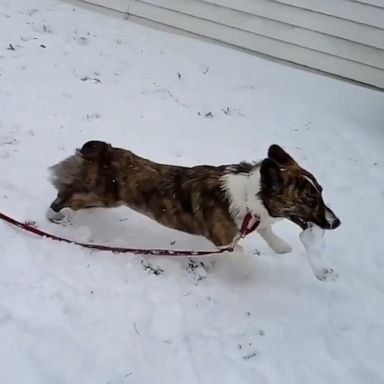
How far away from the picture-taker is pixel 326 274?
13.8 ft

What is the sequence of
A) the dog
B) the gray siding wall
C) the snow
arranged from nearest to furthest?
the snow
the dog
the gray siding wall

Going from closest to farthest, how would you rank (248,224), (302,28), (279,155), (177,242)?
1. (279,155)
2. (248,224)
3. (177,242)
4. (302,28)

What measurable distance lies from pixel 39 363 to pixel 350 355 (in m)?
1.82

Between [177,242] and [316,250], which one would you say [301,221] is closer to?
[316,250]

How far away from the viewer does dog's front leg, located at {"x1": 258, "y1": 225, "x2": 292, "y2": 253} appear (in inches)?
167

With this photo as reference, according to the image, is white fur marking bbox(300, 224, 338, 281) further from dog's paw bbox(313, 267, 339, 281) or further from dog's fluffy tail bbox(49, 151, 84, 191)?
dog's fluffy tail bbox(49, 151, 84, 191)

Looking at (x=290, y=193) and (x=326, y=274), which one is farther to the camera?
(x=326, y=274)

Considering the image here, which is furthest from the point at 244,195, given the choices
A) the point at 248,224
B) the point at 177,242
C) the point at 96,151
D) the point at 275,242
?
the point at 96,151

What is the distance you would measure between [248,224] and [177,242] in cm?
71

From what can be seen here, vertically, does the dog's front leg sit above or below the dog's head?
below

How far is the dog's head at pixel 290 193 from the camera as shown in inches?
142

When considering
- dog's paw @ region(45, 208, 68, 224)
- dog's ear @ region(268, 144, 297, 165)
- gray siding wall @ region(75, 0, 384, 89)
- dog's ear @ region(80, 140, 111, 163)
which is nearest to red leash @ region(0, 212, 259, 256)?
dog's paw @ region(45, 208, 68, 224)

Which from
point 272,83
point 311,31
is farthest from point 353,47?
point 272,83

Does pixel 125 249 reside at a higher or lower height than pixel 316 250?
lower
